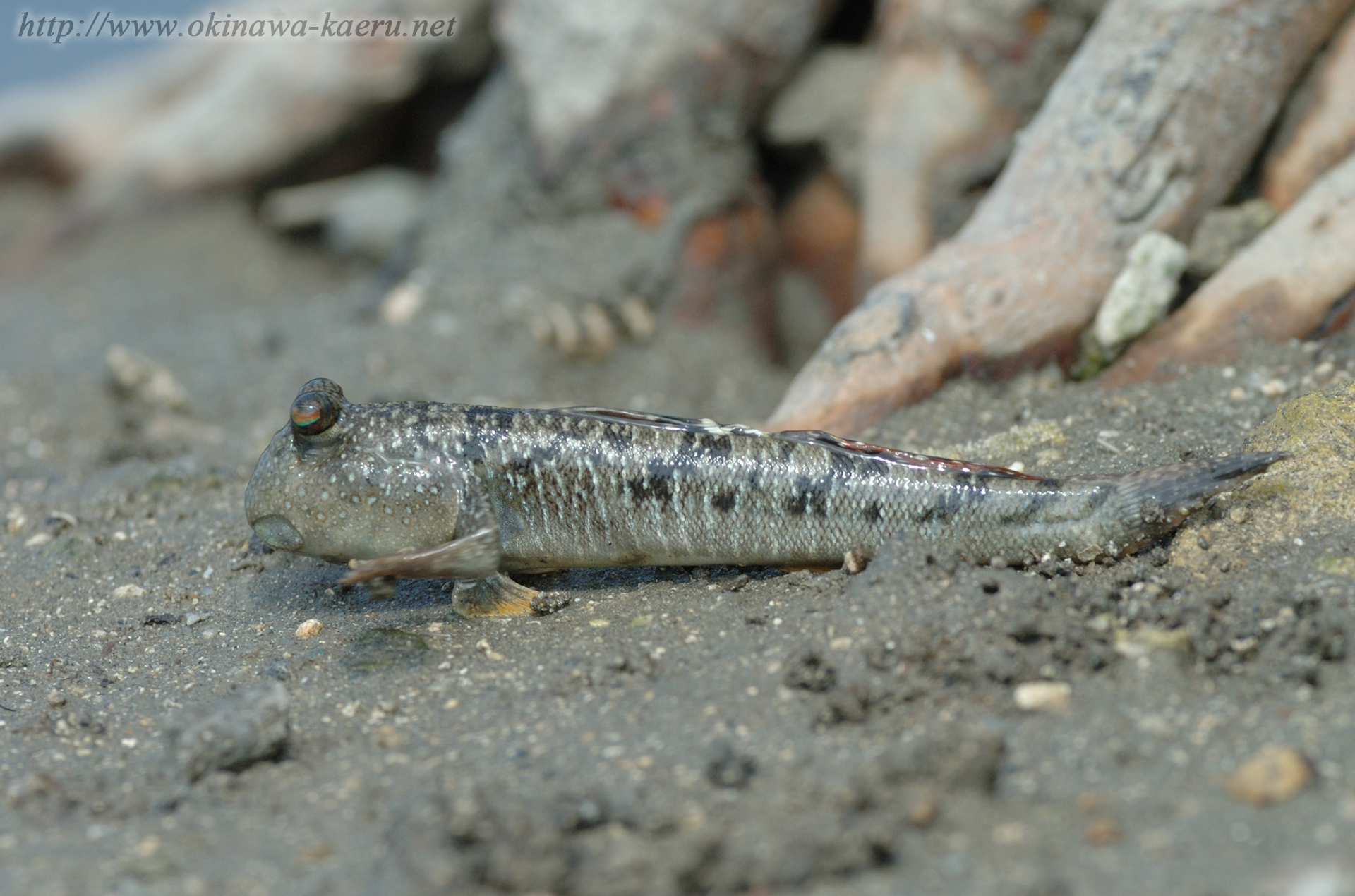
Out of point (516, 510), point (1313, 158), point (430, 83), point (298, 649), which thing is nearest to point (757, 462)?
point (516, 510)

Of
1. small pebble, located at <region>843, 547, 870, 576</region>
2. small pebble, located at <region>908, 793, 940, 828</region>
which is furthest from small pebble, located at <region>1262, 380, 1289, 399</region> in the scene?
small pebble, located at <region>908, 793, 940, 828</region>

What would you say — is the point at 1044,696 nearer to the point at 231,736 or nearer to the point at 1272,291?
the point at 231,736

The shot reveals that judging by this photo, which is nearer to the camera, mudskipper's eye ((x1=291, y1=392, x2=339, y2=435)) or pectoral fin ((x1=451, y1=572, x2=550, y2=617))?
mudskipper's eye ((x1=291, y1=392, x2=339, y2=435))

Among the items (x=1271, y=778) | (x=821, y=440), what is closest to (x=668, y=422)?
(x=821, y=440)

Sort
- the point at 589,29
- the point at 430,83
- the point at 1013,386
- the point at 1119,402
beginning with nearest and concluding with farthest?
the point at 1119,402
the point at 1013,386
the point at 589,29
the point at 430,83

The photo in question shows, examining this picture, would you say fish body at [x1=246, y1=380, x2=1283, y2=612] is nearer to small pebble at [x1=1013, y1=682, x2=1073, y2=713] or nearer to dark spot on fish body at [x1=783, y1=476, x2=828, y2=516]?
dark spot on fish body at [x1=783, y1=476, x2=828, y2=516]

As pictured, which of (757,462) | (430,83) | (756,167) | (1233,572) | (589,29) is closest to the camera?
(1233,572)

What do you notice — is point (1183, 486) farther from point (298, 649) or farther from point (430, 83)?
point (430, 83)
